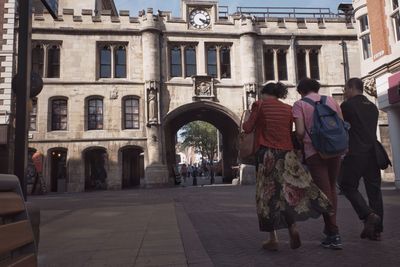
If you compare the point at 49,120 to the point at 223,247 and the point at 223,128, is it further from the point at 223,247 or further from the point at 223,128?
the point at 223,247

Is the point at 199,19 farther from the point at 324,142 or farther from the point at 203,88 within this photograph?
the point at 324,142

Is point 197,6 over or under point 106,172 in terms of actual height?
over

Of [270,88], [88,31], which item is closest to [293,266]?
[270,88]

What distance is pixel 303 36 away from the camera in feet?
92.1

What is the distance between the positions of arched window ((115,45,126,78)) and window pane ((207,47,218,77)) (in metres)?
5.40

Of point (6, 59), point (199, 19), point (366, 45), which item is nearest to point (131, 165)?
point (199, 19)

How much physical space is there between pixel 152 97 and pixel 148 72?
1.60 meters

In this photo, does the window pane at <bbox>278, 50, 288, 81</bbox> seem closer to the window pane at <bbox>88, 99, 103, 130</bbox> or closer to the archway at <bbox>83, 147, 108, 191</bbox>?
the window pane at <bbox>88, 99, 103, 130</bbox>

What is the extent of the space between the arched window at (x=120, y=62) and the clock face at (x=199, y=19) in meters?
4.86

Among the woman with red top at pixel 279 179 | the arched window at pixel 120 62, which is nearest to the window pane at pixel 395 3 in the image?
the woman with red top at pixel 279 179

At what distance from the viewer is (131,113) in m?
25.5

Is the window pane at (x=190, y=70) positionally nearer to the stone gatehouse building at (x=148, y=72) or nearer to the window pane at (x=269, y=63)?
the stone gatehouse building at (x=148, y=72)

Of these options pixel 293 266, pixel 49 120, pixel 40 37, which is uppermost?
pixel 40 37

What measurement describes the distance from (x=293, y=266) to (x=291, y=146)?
137 centimetres
